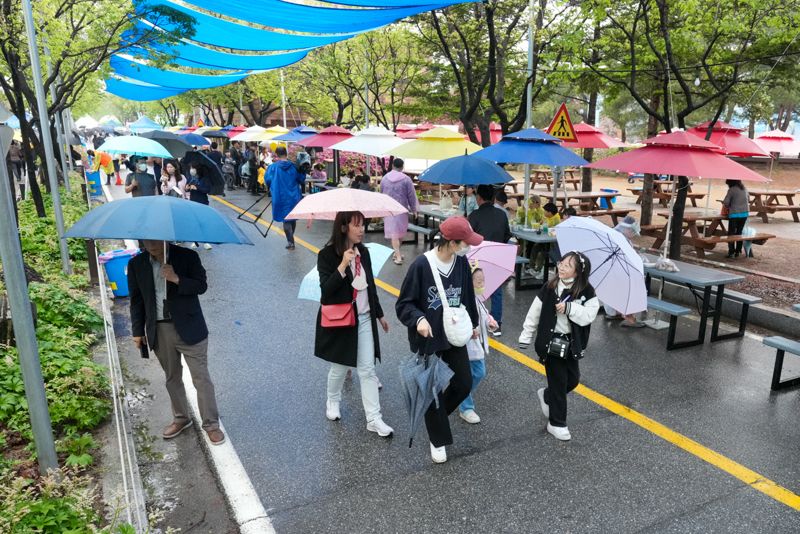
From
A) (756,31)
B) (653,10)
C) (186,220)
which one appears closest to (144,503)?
(186,220)

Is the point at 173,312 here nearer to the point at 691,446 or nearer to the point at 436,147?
the point at 691,446

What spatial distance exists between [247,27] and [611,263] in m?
9.38

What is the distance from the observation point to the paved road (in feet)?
11.7

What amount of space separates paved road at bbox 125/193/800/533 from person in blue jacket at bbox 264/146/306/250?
199 inches

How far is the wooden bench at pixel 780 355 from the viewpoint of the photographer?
5.19m

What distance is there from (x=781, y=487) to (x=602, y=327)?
334 centimetres

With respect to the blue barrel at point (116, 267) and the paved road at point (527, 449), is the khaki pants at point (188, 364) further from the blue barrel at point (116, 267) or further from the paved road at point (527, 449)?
the blue barrel at point (116, 267)

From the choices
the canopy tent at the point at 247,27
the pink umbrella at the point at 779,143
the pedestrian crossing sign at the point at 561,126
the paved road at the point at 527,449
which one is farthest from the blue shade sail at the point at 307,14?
the pink umbrella at the point at 779,143

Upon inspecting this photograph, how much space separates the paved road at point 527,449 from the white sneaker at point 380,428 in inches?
2.7

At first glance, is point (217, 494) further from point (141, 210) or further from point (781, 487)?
point (781, 487)

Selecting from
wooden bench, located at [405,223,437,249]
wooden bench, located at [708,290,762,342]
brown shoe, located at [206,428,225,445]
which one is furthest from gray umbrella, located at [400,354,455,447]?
wooden bench, located at [405,223,437,249]

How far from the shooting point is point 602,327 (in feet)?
23.4

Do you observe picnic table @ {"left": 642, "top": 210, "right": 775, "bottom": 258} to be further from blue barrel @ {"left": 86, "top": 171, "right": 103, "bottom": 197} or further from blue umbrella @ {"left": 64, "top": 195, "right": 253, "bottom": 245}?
blue barrel @ {"left": 86, "top": 171, "right": 103, "bottom": 197}

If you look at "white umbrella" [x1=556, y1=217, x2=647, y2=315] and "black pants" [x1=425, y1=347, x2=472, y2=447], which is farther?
"white umbrella" [x1=556, y1=217, x2=647, y2=315]
